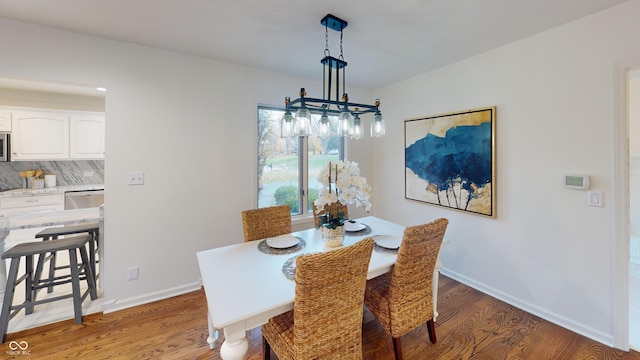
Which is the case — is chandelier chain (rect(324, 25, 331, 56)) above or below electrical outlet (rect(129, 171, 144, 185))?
above

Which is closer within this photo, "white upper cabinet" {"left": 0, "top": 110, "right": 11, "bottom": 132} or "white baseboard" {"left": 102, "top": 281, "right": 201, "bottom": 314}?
"white baseboard" {"left": 102, "top": 281, "right": 201, "bottom": 314}

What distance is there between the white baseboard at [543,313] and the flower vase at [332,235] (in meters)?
1.89

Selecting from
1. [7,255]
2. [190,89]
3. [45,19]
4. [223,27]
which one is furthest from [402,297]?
[45,19]

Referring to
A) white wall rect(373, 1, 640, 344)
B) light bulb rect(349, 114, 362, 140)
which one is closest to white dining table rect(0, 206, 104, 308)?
light bulb rect(349, 114, 362, 140)

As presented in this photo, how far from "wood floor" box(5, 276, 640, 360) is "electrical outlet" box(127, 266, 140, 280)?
29cm

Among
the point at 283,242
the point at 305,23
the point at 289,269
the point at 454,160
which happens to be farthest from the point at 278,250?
the point at 454,160

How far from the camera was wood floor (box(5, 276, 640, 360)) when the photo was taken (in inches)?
71.6

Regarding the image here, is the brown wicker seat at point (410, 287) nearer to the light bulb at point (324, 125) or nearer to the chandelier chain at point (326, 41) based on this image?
the light bulb at point (324, 125)

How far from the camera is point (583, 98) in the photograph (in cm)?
195

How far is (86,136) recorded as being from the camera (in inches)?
162

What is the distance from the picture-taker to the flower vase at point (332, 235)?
1.83 metres

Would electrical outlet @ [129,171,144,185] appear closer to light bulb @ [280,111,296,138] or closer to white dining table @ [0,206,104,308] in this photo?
white dining table @ [0,206,104,308]

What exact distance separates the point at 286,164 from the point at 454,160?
6.66ft

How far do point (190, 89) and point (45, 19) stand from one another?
1.07 meters
